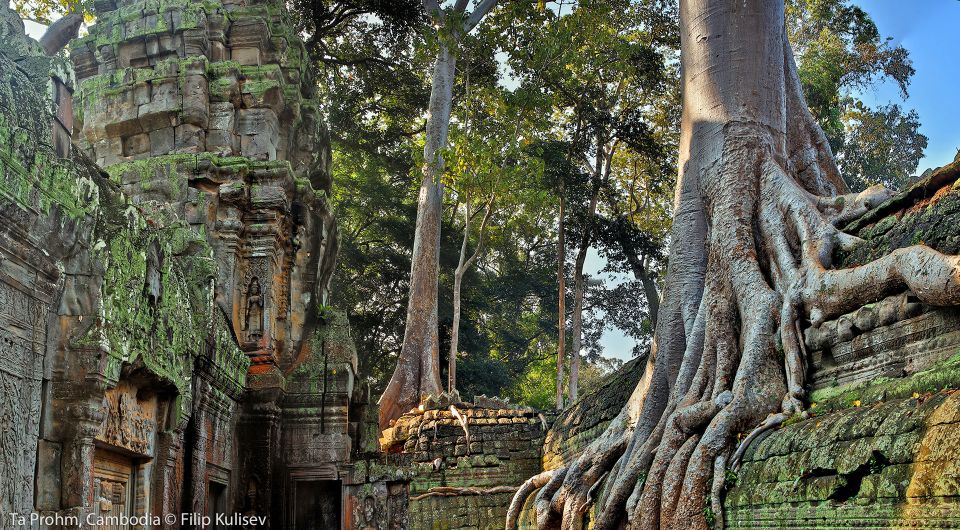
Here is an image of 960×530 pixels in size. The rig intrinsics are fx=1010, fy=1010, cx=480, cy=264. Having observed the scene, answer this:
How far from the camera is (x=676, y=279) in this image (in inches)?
292

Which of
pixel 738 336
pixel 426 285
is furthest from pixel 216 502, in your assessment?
pixel 426 285

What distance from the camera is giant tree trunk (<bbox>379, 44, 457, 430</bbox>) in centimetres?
1365

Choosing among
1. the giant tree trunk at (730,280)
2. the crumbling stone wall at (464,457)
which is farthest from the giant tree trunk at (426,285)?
the giant tree trunk at (730,280)

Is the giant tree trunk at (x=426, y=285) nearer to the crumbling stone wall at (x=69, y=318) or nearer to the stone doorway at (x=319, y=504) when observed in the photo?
the stone doorway at (x=319, y=504)

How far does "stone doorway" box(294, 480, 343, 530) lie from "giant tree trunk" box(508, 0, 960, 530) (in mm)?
1970

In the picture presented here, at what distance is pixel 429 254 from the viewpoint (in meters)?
15.0

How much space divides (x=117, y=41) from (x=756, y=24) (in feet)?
19.3

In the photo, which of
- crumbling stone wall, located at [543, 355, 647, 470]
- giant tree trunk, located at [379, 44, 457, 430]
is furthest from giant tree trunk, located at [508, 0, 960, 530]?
giant tree trunk, located at [379, 44, 457, 430]

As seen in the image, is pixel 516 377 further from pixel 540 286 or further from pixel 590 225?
pixel 590 225

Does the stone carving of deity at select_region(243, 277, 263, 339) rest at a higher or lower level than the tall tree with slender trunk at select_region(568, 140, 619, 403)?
lower

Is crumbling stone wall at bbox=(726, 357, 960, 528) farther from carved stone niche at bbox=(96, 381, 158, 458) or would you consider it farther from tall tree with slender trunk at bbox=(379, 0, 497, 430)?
tall tree with slender trunk at bbox=(379, 0, 497, 430)

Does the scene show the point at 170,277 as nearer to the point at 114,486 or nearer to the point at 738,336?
the point at 114,486

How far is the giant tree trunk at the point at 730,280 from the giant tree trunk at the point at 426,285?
6.26m

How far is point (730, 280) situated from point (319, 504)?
12.6 ft
